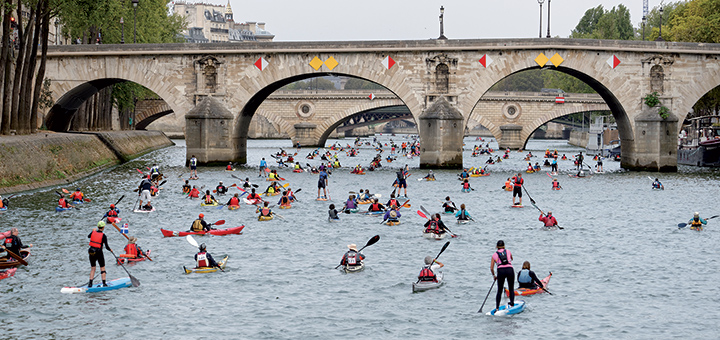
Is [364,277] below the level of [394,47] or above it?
below

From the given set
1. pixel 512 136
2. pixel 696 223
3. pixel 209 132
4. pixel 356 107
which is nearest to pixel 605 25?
pixel 512 136

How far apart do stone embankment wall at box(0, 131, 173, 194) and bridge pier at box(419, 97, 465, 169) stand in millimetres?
25364

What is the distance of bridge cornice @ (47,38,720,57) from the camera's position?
60.1 meters

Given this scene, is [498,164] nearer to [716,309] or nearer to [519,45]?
[519,45]

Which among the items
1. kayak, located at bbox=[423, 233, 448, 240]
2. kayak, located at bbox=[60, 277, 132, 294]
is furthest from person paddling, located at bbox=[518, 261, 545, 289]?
kayak, located at bbox=[60, 277, 132, 294]

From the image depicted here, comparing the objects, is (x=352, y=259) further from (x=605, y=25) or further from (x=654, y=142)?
(x=605, y=25)

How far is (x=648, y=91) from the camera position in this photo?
200 feet

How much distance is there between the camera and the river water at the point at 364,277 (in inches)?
774

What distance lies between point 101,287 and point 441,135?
133 ft

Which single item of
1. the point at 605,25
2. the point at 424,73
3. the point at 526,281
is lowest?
the point at 526,281

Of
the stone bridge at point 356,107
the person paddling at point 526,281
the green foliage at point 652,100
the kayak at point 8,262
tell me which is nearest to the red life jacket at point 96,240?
the kayak at point 8,262

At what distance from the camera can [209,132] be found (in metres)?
62.6

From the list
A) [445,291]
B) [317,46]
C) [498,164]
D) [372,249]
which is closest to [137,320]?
[445,291]

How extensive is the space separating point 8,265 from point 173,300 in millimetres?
6609
